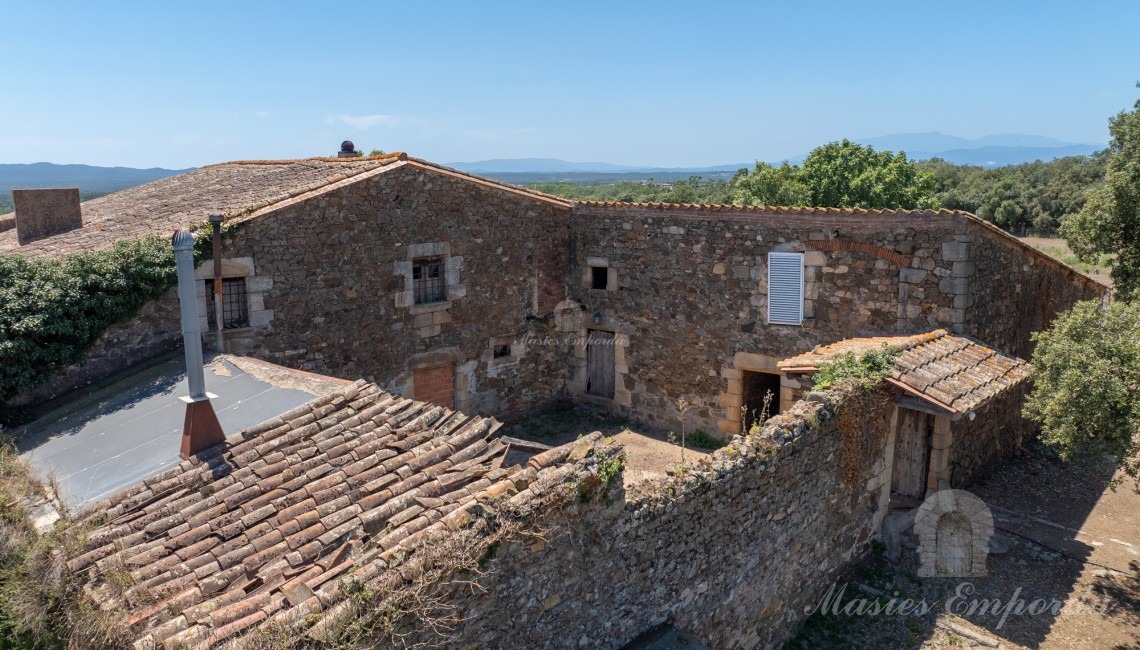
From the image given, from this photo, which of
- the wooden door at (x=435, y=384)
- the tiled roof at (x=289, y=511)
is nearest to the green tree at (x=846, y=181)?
the wooden door at (x=435, y=384)

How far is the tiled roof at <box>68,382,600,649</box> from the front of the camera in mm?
4723

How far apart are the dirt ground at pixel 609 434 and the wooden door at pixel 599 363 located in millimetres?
466

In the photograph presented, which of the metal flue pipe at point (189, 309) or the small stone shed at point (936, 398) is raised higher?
the metal flue pipe at point (189, 309)

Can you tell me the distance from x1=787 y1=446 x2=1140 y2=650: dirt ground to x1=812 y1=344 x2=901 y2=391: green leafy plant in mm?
2337

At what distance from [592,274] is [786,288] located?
4028 millimetres

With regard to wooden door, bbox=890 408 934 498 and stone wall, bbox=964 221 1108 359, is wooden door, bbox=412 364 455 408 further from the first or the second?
stone wall, bbox=964 221 1108 359

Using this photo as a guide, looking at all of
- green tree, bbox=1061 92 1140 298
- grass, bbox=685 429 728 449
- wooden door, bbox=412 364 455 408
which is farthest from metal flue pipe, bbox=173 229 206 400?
green tree, bbox=1061 92 1140 298

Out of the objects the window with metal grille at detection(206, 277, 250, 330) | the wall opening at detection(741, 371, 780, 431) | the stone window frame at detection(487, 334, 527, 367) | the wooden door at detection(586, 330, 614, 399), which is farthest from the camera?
the wooden door at detection(586, 330, 614, 399)

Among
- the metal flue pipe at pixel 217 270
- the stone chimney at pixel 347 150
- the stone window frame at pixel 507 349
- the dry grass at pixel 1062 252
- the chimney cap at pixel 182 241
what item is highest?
the stone chimney at pixel 347 150

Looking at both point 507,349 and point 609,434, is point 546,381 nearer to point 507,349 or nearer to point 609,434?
point 507,349

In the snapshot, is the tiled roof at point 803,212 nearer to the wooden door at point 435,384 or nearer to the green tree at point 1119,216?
the green tree at point 1119,216

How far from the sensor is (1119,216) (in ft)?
40.0

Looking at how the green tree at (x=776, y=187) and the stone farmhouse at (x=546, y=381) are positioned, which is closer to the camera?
the stone farmhouse at (x=546, y=381)

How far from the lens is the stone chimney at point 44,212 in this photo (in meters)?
11.4
